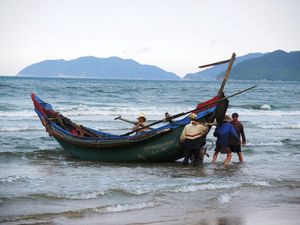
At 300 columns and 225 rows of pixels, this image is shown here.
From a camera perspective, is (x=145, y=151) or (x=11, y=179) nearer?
(x=11, y=179)

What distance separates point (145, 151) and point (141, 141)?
0.35m

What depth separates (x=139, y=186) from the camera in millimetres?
10617

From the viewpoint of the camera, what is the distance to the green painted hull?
12.9 m

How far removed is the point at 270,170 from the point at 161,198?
14.8ft

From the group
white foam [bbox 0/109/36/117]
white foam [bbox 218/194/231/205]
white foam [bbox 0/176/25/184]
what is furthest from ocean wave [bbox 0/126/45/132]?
white foam [bbox 218/194/231/205]

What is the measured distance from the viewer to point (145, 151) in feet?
44.0

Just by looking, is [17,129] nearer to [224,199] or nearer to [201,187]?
[201,187]

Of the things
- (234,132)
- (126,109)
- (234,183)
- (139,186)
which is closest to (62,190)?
(139,186)

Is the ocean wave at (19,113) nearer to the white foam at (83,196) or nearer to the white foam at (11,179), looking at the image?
the white foam at (11,179)

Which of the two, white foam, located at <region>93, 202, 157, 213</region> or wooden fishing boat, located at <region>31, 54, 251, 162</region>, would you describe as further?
wooden fishing boat, located at <region>31, 54, 251, 162</region>

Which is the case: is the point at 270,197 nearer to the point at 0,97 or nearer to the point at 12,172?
the point at 12,172

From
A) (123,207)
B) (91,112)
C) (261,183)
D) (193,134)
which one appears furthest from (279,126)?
(123,207)

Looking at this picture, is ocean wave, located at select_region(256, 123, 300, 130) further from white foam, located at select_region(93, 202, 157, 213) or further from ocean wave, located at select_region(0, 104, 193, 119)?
white foam, located at select_region(93, 202, 157, 213)

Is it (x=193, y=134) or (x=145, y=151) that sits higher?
(x=193, y=134)
